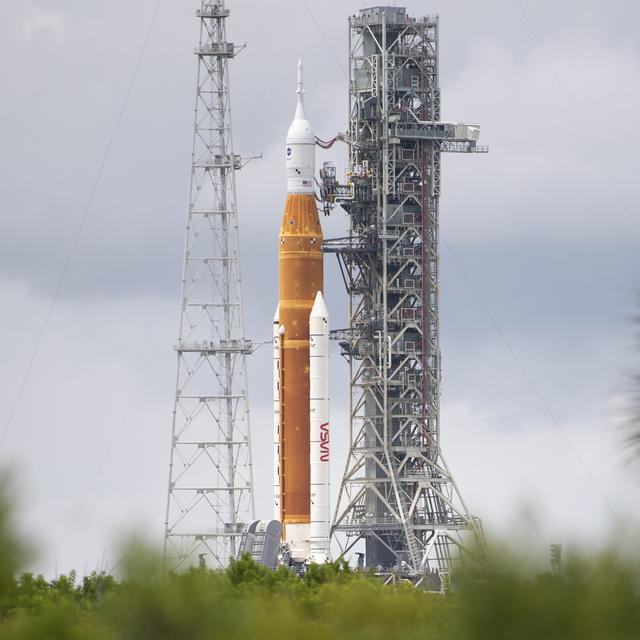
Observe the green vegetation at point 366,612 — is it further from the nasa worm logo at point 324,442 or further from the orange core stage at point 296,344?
the orange core stage at point 296,344

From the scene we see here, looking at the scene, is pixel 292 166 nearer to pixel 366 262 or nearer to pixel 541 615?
pixel 366 262

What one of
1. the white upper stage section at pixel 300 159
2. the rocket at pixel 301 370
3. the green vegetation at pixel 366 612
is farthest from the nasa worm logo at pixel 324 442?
the green vegetation at pixel 366 612

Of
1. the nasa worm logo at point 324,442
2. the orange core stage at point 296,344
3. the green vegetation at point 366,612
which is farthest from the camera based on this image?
the orange core stage at point 296,344

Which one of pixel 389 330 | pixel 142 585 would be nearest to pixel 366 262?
pixel 389 330

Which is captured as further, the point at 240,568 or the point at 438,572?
the point at 438,572

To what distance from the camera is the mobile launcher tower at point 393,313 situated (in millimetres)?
105312

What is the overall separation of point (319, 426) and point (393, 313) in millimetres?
9014

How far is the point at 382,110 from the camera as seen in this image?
107 meters

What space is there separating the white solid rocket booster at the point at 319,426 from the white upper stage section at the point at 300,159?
6.10 meters

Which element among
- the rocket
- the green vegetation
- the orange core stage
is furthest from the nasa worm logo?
the green vegetation

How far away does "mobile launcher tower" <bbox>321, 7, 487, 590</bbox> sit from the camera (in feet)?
346

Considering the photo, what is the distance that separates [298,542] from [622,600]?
77.2 m

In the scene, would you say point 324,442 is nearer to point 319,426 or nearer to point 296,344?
point 319,426

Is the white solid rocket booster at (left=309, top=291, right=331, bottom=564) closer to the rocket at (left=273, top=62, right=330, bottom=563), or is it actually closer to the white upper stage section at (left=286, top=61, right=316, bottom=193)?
the rocket at (left=273, top=62, right=330, bottom=563)
